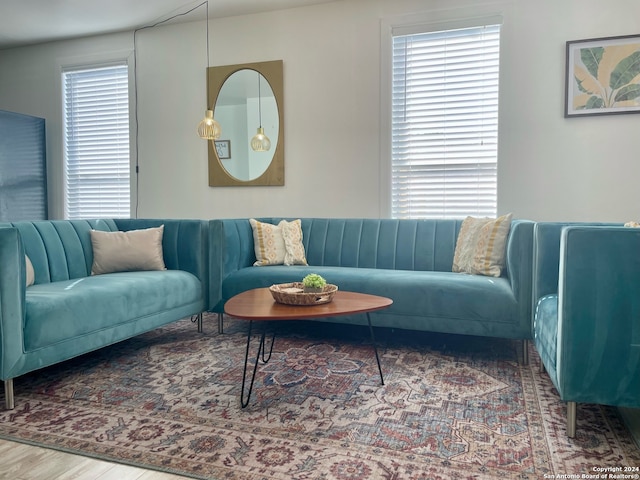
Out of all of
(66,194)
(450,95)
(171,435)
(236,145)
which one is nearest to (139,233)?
(236,145)

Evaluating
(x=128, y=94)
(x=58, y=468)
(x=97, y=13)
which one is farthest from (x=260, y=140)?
(x=58, y=468)

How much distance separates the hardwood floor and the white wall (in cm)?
285

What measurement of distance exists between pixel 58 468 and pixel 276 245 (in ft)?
7.48

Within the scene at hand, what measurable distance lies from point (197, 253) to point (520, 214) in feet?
8.20

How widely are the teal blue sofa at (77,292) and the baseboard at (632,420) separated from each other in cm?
247

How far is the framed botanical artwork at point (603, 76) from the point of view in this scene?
328 centimetres

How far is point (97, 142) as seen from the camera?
16.1ft

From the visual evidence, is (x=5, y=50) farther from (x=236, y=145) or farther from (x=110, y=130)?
(x=236, y=145)

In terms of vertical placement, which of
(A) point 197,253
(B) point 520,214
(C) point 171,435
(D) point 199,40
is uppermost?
(D) point 199,40

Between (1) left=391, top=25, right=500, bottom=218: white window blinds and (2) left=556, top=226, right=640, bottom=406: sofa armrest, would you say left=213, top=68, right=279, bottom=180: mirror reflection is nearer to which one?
(1) left=391, top=25, right=500, bottom=218: white window blinds

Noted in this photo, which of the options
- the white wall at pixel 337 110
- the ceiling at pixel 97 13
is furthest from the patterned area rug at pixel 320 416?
the ceiling at pixel 97 13

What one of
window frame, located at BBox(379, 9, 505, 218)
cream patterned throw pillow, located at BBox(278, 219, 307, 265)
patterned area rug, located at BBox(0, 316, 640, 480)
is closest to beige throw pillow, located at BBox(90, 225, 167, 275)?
patterned area rug, located at BBox(0, 316, 640, 480)

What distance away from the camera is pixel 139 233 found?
3350mm

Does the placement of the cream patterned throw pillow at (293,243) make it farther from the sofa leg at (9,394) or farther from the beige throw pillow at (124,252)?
the sofa leg at (9,394)
